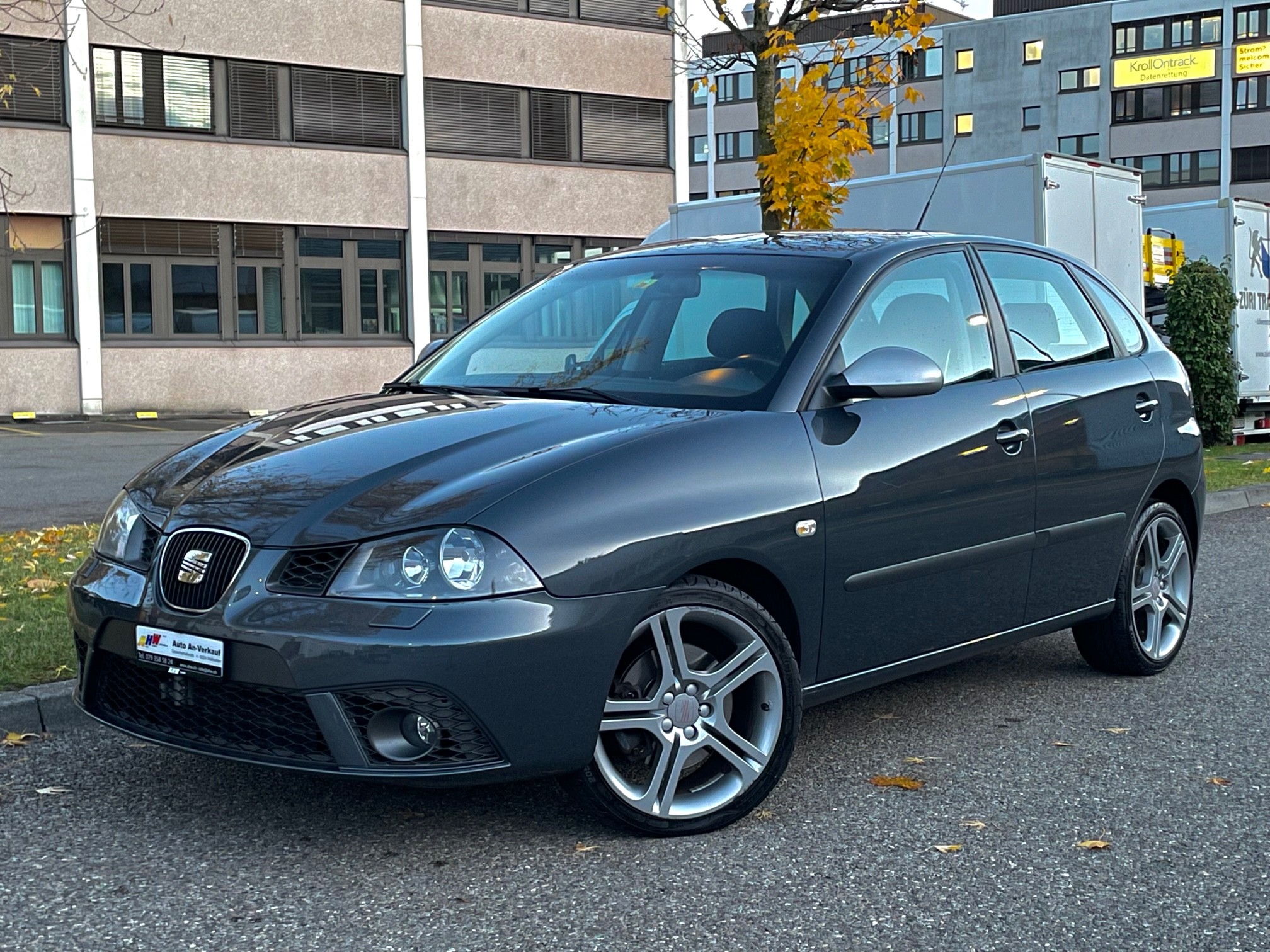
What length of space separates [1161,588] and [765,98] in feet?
22.5

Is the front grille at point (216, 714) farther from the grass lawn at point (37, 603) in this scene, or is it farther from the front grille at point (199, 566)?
the grass lawn at point (37, 603)

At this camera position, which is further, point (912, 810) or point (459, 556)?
point (912, 810)

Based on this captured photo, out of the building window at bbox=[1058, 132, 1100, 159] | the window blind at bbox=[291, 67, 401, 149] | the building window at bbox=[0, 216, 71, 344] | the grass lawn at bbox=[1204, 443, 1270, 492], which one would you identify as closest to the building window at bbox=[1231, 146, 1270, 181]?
the building window at bbox=[1058, 132, 1100, 159]

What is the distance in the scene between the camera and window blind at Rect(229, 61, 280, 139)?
28.2 meters

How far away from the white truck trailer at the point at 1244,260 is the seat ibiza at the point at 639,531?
14.6m

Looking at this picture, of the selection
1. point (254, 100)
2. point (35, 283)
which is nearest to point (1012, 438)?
point (35, 283)

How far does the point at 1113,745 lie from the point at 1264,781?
53 cm

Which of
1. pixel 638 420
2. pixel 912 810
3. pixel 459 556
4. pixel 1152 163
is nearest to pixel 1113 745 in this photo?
pixel 912 810

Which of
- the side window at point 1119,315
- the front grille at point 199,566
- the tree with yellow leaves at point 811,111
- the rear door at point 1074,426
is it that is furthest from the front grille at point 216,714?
the tree with yellow leaves at point 811,111

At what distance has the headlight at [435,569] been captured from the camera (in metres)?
3.75

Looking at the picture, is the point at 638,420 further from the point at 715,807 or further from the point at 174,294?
the point at 174,294

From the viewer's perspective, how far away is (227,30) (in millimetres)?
27938

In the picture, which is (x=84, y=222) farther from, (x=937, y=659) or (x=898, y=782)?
(x=898, y=782)

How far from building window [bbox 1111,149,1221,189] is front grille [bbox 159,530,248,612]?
71.0 metres
